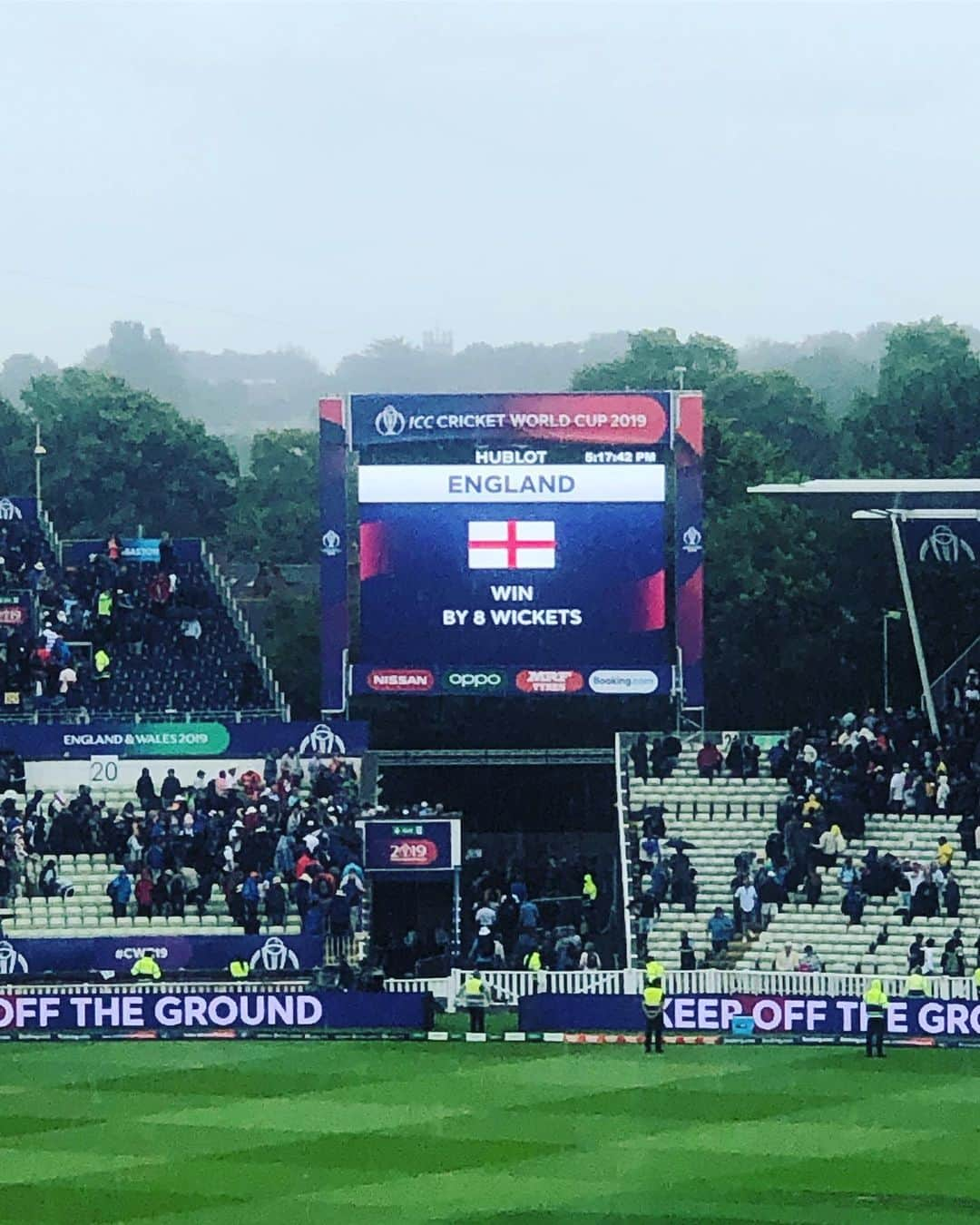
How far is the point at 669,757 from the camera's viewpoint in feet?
188

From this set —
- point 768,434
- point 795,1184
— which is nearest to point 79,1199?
point 795,1184

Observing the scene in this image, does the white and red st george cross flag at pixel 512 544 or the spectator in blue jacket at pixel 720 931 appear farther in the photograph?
the white and red st george cross flag at pixel 512 544

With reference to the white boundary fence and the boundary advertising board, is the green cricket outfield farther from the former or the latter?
the white boundary fence

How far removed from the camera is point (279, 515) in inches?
5089

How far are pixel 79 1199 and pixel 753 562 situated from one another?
5300 centimetres

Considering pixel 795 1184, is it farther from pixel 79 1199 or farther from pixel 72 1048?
pixel 72 1048

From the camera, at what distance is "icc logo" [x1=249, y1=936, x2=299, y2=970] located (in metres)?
50.5

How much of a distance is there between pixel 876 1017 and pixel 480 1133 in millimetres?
10208

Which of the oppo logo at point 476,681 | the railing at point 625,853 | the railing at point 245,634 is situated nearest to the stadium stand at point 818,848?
the railing at point 625,853

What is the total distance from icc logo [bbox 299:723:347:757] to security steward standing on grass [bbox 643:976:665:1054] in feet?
55.6

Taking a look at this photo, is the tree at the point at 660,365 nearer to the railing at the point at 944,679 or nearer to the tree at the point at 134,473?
the tree at the point at 134,473

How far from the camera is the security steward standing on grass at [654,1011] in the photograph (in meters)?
40.2

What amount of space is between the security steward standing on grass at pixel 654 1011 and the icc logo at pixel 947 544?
19.3 m

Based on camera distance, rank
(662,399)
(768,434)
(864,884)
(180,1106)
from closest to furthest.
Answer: (180,1106) < (864,884) < (662,399) < (768,434)
